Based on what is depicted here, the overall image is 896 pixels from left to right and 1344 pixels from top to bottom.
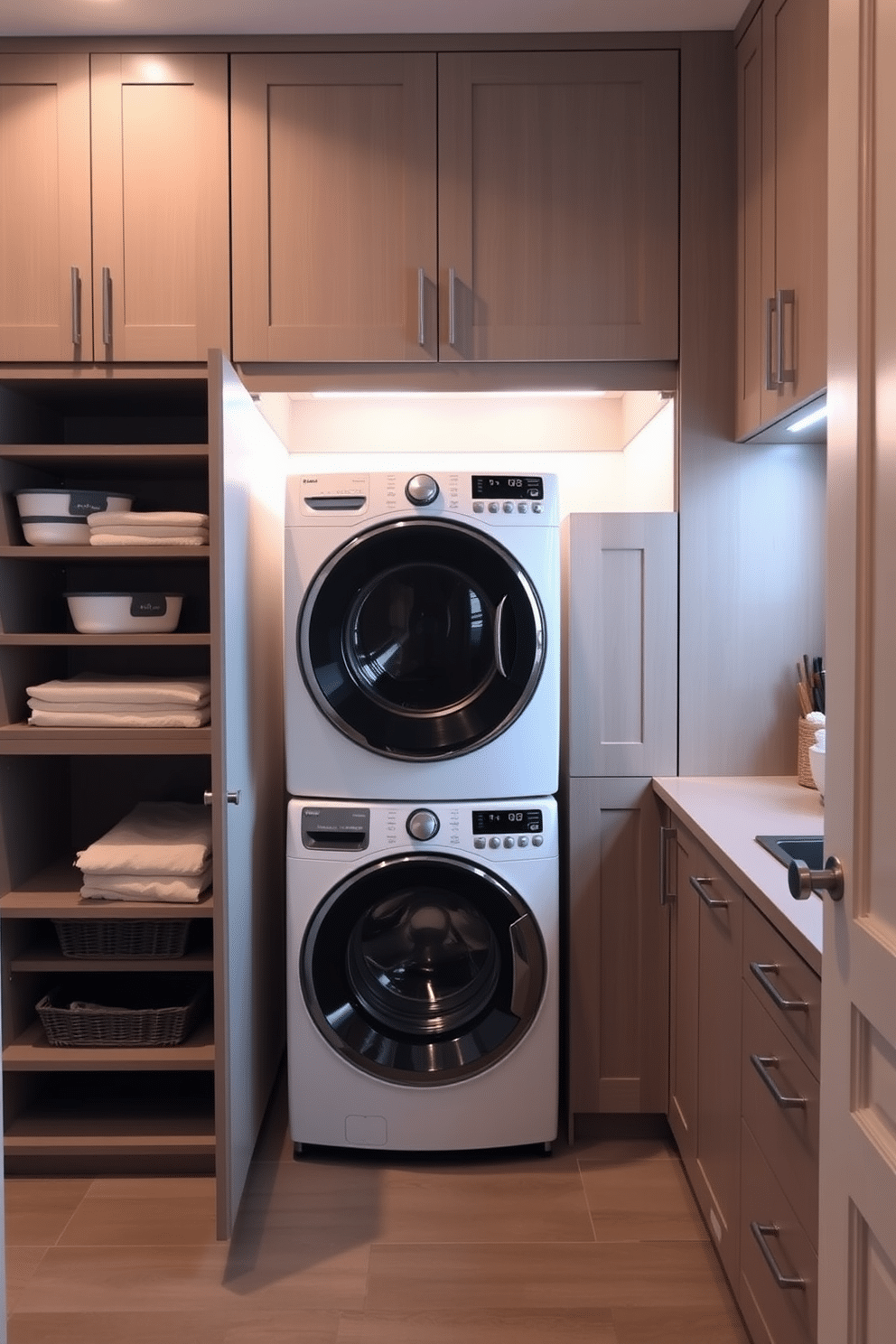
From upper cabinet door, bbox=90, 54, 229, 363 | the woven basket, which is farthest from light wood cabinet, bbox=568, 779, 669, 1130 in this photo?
upper cabinet door, bbox=90, 54, 229, 363

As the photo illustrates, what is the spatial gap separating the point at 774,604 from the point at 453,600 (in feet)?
2.48

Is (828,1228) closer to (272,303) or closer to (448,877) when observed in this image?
(448,877)

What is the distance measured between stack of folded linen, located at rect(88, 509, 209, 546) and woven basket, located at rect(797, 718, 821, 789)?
1362 millimetres

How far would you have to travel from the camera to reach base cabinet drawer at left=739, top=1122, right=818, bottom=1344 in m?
1.43

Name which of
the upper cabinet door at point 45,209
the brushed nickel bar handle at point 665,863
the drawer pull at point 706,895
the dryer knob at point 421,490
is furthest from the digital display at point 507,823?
the upper cabinet door at point 45,209

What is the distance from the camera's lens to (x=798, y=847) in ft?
5.98

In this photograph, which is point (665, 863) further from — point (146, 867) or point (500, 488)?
point (146, 867)

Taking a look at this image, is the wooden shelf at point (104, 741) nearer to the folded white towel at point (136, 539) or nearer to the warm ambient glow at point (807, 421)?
the folded white towel at point (136, 539)

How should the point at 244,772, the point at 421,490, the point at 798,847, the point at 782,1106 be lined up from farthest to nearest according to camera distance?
the point at 421,490 → the point at 244,772 → the point at 798,847 → the point at 782,1106

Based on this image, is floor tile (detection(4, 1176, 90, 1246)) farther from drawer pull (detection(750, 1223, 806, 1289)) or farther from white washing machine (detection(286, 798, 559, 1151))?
drawer pull (detection(750, 1223, 806, 1289))

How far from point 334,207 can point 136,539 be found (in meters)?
0.88

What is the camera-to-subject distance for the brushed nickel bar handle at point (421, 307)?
247cm

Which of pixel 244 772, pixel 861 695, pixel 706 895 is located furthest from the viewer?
pixel 244 772

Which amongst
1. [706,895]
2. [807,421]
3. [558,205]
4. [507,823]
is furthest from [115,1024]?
[558,205]
